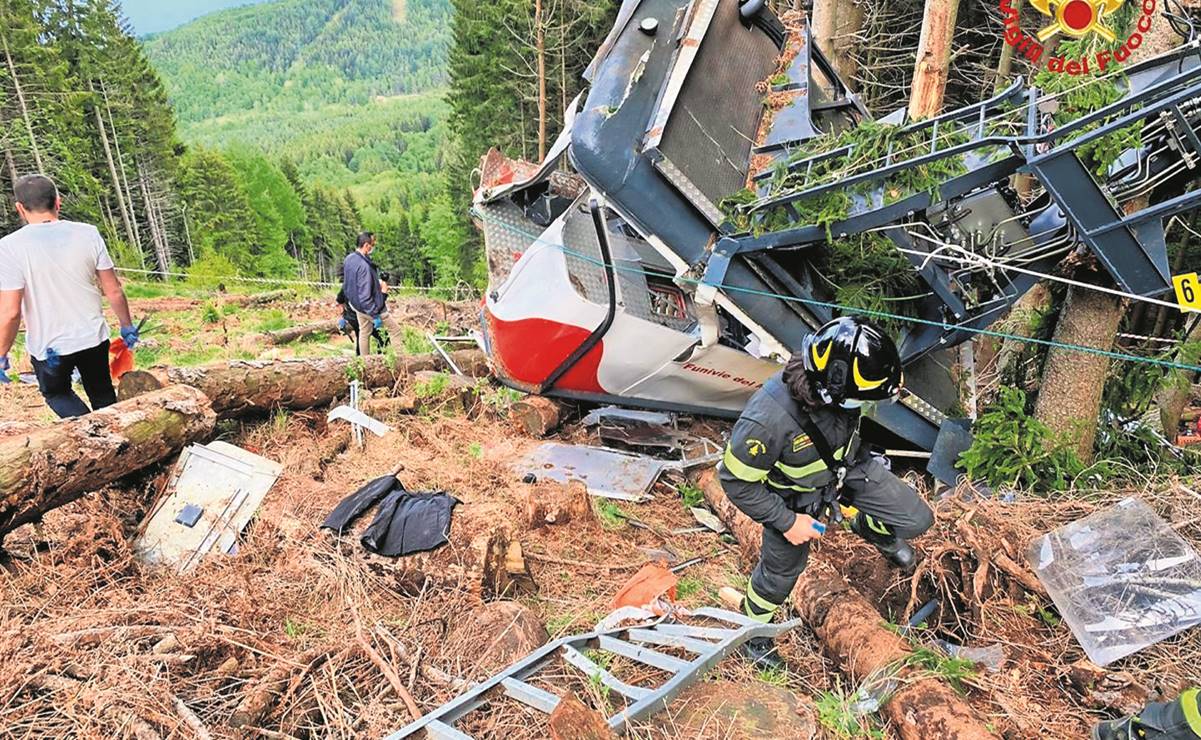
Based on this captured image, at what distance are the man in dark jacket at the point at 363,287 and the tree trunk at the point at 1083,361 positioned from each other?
562cm

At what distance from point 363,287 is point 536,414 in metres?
2.62

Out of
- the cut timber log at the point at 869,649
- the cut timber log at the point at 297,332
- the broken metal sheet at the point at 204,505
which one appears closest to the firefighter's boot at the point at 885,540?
the cut timber log at the point at 869,649

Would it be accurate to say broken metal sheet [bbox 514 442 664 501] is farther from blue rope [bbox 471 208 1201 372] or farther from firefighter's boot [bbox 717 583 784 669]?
firefighter's boot [bbox 717 583 784 669]

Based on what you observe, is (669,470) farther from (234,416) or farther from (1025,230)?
(234,416)

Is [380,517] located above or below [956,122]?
below

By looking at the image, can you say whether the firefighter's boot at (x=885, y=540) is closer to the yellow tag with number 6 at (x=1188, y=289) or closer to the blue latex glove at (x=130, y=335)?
the yellow tag with number 6 at (x=1188, y=289)

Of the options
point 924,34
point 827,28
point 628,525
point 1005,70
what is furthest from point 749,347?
point 1005,70

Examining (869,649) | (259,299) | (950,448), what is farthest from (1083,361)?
(259,299)

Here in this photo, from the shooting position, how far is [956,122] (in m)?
3.29

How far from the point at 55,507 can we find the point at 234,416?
172 centimetres

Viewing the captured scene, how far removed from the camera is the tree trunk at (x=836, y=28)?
693 cm

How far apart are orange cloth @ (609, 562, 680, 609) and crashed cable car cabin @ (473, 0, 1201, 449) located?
1532mm

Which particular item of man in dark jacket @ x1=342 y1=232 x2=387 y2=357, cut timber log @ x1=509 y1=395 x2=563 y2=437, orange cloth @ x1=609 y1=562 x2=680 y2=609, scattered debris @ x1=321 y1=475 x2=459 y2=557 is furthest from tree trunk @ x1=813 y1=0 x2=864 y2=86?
scattered debris @ x1=321 y1=475 x2=459 y2=557

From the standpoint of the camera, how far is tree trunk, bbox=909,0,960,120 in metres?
5.36
